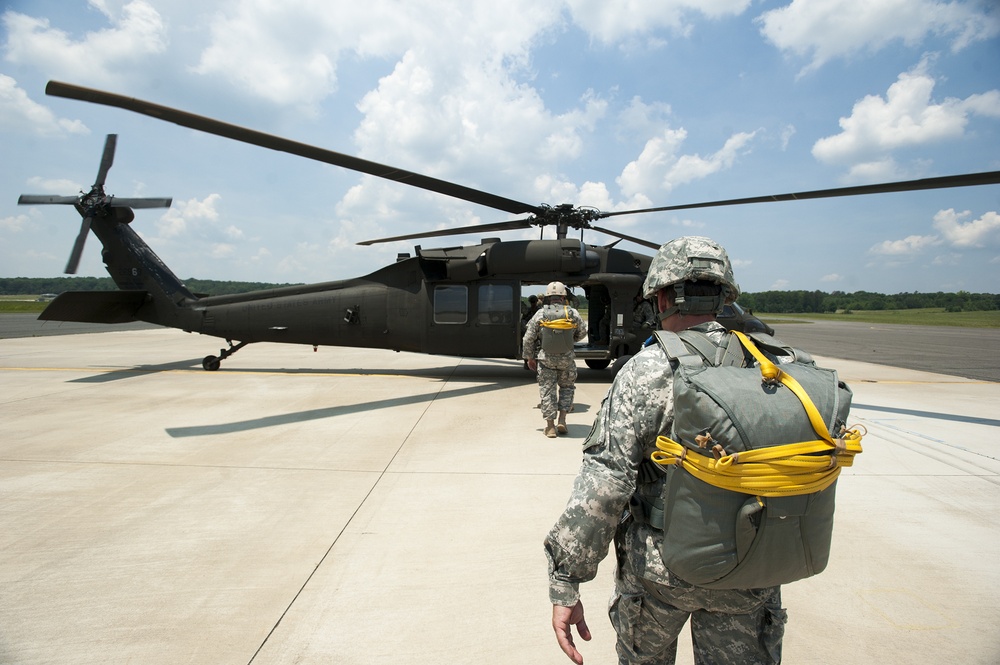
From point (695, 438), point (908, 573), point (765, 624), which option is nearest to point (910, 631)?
point (908, 573)

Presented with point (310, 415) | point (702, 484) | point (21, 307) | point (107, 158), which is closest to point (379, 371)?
point (310, 415)

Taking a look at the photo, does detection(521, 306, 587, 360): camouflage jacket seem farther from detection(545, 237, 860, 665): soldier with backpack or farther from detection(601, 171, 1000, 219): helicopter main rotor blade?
detection(545, 237, 860, 665): soldier with backpack

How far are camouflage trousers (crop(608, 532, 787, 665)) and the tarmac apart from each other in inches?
32.8

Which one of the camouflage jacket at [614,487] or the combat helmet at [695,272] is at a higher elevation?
the combat helmet at [695,272]

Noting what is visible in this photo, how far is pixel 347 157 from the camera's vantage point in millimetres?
6793

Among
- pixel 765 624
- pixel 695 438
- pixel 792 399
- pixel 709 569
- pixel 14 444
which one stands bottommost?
pixel 14 444

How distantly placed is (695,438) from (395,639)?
1.89m

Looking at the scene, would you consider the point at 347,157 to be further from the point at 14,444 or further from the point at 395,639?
the point at 395,639

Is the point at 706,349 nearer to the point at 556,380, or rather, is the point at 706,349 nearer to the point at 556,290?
the point at 556,380

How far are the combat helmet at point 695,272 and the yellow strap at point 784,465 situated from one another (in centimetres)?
41

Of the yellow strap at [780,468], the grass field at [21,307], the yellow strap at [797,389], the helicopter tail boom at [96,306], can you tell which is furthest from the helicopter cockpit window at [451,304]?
the grass field at [21,307]

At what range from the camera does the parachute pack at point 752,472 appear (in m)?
1.39

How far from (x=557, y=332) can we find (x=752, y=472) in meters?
4.87

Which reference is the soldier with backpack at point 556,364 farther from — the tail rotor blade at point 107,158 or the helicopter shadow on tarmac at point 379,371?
the tail rotor blade at point 107,158
